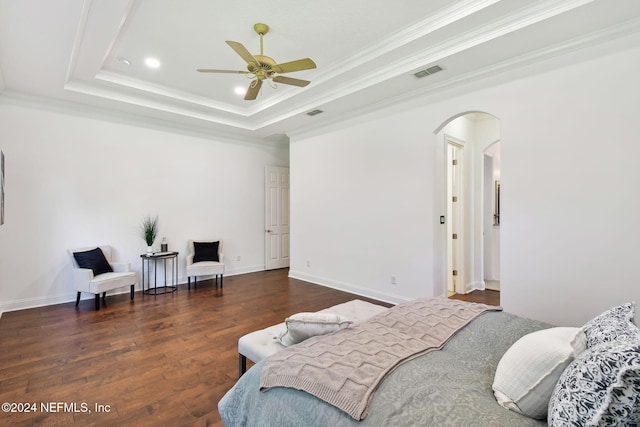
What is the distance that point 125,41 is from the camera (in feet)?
10.9

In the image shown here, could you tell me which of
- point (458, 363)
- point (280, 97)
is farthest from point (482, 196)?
point (458, 363)

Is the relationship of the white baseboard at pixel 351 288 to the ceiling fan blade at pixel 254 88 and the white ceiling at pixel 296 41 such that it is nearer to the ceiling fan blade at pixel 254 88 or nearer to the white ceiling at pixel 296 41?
the white ceiling at pixel 296 41

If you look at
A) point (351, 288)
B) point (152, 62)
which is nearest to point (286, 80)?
point (152, 62)

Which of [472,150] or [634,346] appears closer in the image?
[634,346]

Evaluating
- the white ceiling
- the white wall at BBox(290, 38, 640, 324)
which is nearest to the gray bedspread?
the white wall at BBox(290, 38, 640, 324)

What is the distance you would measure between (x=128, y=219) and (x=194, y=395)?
3.79 m

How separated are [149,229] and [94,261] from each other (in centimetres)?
91

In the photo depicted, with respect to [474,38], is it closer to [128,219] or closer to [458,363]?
[458,363]

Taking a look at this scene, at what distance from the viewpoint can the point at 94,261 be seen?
4.39 metres

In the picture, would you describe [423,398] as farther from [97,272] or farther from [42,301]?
[42,301]

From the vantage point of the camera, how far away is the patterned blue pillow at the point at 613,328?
113 centimetres

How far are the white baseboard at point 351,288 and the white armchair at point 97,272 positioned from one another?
2.79 m

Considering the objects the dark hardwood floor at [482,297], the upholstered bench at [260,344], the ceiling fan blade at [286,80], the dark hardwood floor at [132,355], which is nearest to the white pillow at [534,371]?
the upholstered bench at [260,344]

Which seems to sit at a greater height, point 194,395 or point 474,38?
point 474,38
